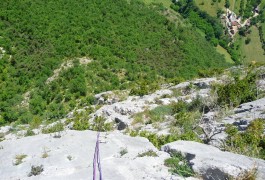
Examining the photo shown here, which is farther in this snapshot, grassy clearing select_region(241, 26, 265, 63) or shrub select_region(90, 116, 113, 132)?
grassy clearing select_region(241, 26, 265, 63)

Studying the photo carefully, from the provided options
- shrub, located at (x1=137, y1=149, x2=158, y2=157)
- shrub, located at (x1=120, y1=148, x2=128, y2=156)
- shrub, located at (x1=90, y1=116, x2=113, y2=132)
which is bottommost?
shrub, located at (x1=90, y1=116, x2=113, y2=132)

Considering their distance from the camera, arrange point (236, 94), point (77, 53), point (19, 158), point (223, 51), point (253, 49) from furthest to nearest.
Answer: point (253, 49)
point (223, 51)
point (77, 53)
point (236, 94)
point (19, 158)

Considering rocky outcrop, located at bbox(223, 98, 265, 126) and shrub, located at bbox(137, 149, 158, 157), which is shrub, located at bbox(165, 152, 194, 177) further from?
rocky outcrop, located at bbox(223, 98, 265, 126)

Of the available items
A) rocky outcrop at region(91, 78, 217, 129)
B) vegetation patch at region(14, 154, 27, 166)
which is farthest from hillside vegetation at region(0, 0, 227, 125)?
vegetation patch at region(14, 154, 27, 166)

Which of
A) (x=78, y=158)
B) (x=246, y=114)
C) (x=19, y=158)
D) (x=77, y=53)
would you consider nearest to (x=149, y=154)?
(x=78, y=158)

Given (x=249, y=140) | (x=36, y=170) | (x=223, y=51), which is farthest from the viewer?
(x=223, y=51)

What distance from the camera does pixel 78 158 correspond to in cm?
1370

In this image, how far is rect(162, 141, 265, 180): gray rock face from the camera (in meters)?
10.8

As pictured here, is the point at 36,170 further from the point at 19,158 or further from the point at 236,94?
the point at 236,94

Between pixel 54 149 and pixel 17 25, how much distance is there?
3765cm

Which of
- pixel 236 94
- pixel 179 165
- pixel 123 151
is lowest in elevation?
pixel 123 151

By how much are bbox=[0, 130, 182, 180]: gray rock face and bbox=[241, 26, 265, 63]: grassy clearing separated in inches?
4848

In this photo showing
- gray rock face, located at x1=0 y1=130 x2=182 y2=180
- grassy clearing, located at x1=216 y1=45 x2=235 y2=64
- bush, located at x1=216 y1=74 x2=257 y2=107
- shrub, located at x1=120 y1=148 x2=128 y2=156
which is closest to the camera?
gray rock face, located at x1=0 y1=130 x2=182 y2=180

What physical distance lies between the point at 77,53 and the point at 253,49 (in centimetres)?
10660
